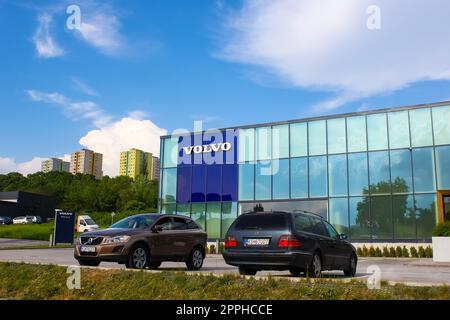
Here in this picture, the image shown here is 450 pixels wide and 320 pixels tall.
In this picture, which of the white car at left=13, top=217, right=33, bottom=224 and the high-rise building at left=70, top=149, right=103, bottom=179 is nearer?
the white car at left=13, top=217, right=33, bottom=224

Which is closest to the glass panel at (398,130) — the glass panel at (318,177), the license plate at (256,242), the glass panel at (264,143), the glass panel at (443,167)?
the glass panel at (443,167)

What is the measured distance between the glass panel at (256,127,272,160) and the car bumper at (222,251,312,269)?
2277 centimetres

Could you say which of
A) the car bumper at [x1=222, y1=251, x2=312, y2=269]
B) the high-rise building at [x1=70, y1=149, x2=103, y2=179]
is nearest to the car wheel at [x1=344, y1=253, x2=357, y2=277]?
the car bumper at [x1=222, y1=251, x2=312, y2=269]

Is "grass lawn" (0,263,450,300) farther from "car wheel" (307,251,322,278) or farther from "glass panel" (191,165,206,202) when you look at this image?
"glass panel" (191,165,206,202)

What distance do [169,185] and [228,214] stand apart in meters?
5.53

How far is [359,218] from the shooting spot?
30719 millimetres

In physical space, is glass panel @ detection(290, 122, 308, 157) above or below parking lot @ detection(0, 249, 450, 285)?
above

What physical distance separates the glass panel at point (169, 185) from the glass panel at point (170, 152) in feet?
1.56

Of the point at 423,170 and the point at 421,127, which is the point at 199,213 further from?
the point at 421,127

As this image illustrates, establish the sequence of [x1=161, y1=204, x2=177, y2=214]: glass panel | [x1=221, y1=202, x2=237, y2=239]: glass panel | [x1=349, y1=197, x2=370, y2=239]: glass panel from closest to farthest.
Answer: [x1=349, y1=197, x2=370, y2=239]: glass panel → [x1=221, y1=202, x2=237, y2=239]: glass panel → [x1=161, y1=204, x2=177, y2=214]: glass panel

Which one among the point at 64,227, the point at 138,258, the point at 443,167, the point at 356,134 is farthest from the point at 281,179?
the point at 138,258

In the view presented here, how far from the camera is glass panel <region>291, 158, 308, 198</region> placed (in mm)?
32625
